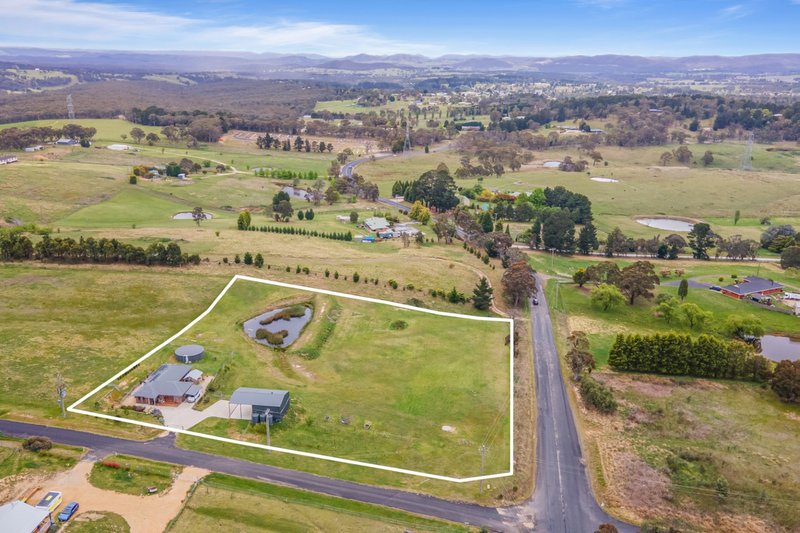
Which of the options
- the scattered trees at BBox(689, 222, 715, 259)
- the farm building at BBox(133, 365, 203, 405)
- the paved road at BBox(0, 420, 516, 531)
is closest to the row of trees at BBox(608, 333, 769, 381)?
the paved road at BBox(0, 420, 516, 531)

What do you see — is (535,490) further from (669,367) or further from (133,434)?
(133,434)

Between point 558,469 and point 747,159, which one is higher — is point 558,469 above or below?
below

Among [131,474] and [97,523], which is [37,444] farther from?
[97,523]

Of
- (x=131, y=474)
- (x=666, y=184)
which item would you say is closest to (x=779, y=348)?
(x=131, y=474)

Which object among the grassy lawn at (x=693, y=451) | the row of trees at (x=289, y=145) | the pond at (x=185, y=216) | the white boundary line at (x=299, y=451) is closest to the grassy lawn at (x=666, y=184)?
the row of trees at (x=289, y=145)

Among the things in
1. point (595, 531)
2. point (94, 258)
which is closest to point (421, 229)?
point (94, 258)

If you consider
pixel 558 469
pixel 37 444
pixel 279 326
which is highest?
pixel 37 444

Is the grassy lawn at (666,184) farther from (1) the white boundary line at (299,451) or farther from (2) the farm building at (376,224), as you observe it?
(1) the white boundary line at (299,451)
